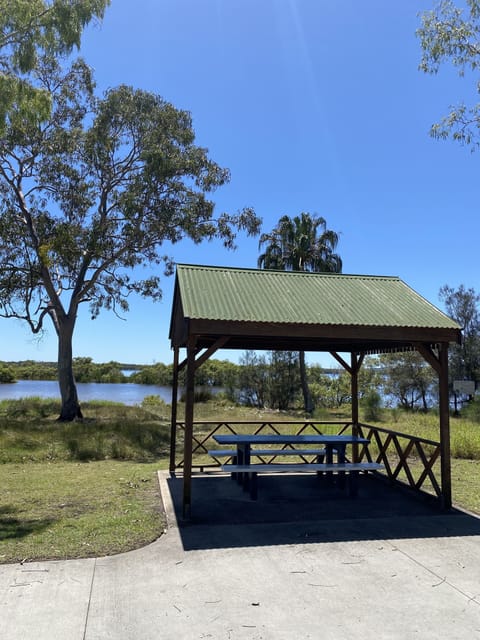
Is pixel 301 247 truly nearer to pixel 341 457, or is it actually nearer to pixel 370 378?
pixel 370 378

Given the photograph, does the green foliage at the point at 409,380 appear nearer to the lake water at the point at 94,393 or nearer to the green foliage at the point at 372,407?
the green foliage at the point at 372,407

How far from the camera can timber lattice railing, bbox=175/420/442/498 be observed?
7.28m

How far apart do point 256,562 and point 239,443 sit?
2.80 metres

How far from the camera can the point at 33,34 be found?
289 inches

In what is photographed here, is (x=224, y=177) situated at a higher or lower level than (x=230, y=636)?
higher

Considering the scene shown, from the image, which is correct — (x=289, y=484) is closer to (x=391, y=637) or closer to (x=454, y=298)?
(x=391, y=637)

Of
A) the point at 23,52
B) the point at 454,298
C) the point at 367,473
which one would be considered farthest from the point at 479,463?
the point at 454,298

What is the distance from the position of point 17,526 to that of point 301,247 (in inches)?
891

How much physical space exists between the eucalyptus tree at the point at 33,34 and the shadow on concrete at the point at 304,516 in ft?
20.7

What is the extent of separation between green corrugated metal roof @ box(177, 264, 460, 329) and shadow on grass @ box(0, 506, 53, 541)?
116 inches

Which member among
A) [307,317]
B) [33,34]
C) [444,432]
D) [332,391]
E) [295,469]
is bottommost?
[295,469]

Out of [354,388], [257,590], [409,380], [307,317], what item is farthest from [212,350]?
[409,380]

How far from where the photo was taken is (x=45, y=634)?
3.10 metres

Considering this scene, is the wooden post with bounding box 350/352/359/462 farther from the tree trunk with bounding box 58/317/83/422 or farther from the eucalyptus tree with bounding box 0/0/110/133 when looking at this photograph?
the tree trunk with bounding box 58/317/83/422
